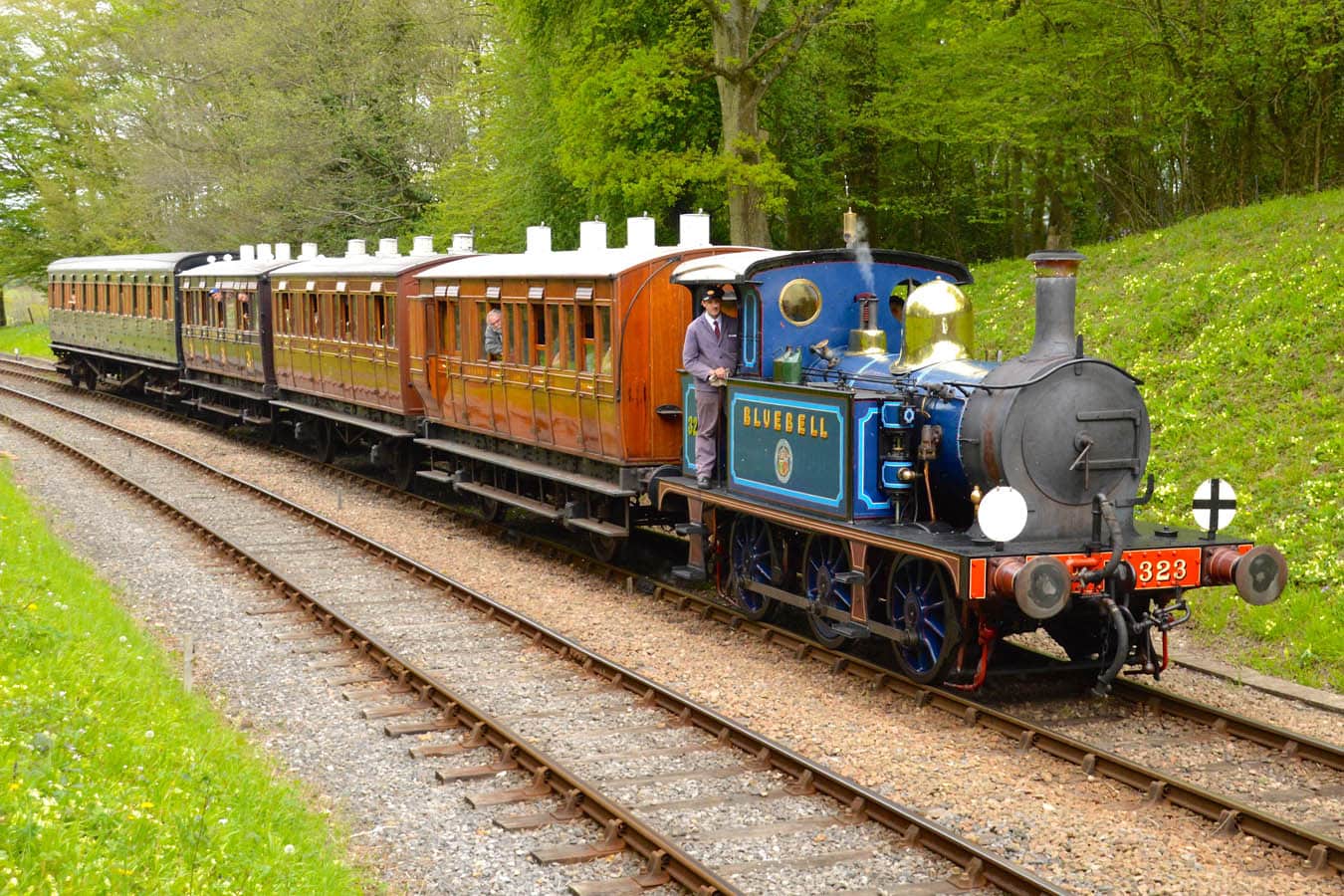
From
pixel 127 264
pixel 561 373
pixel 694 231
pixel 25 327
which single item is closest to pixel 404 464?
pixel 561 373

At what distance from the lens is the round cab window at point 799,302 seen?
10492 millimetres

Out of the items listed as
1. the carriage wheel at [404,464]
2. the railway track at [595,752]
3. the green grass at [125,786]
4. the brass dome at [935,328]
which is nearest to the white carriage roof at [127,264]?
the carriage wheel at [404,464]

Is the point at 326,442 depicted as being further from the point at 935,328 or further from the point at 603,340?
the point at 935,328

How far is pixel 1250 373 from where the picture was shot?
46.2 feet

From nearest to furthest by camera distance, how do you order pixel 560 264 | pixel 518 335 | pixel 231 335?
pixel 560 264 < pixel 518 335 < pixel 231 335

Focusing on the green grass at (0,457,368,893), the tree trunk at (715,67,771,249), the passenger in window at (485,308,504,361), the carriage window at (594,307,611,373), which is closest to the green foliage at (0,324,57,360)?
the tree trunk at (715,67,771,249)

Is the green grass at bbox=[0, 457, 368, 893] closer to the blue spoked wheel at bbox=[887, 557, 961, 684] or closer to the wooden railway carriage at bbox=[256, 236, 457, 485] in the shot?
the blue spoked wheel at bbox=[887, 557, 961, 684]

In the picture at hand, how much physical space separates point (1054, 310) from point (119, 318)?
1104 inches

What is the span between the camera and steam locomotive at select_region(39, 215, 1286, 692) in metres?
8.41

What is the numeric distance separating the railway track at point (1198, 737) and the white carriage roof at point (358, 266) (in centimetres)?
1052

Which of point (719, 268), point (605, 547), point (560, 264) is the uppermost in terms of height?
point (560, 264)

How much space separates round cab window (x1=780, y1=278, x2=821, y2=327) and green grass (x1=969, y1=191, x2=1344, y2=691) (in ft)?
12.7

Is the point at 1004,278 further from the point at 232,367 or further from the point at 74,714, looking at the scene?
the point at 74,714

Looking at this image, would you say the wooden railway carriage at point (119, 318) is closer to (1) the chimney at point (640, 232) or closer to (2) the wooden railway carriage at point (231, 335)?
(2) the wooden railway carriage at point (231, 335)
